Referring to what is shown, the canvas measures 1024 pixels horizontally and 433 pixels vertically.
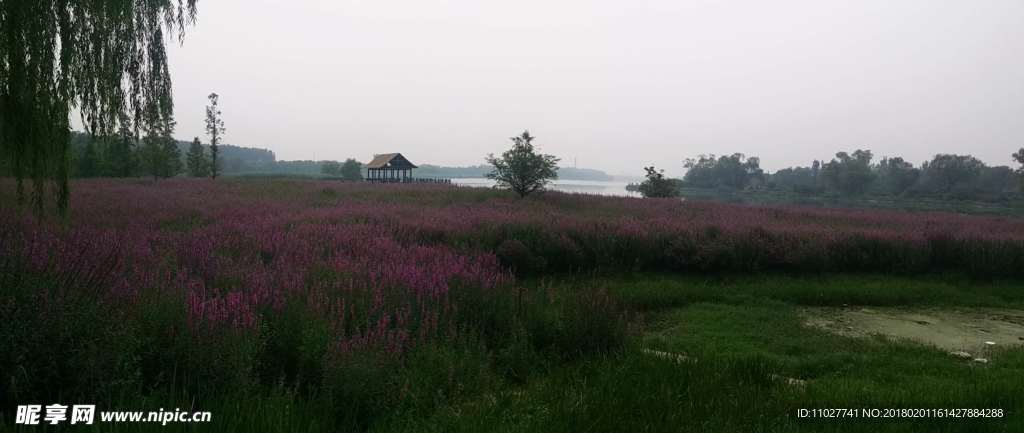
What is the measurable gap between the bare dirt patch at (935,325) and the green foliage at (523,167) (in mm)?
14918

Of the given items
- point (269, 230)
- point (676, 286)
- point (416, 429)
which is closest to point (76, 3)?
point (269, 230)

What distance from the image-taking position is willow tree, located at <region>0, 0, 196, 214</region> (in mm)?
6723

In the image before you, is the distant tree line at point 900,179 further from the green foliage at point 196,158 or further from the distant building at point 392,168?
the green foliage at point 196,158

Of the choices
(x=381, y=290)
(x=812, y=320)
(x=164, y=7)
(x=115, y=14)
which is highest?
(x=164, y=7)

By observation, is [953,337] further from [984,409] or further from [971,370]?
[984,409]

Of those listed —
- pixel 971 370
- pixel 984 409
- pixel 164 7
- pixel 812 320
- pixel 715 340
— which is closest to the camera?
pixel 984 409

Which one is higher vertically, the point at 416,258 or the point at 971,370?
the point at 416,258

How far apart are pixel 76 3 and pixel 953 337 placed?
1365 cm

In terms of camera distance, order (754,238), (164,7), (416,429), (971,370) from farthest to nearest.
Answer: (754,238)
(164,7)
(971,370)
(416,429)

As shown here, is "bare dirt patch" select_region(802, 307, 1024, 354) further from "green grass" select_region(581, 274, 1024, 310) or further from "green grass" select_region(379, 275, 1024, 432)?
"green grass" select_region(379, 275, 1024, 432)

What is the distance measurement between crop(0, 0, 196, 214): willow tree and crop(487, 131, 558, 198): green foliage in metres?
15.3

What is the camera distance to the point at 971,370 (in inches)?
217

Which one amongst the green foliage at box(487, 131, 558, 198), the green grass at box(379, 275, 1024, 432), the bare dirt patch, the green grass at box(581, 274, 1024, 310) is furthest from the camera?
the green foliage at box(487, 131, 558, 198)

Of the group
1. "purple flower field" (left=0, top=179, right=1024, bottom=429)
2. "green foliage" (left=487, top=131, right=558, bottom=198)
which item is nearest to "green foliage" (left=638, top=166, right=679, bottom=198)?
"green foliage" (left=487, top=131, right=558, bottom=198)
